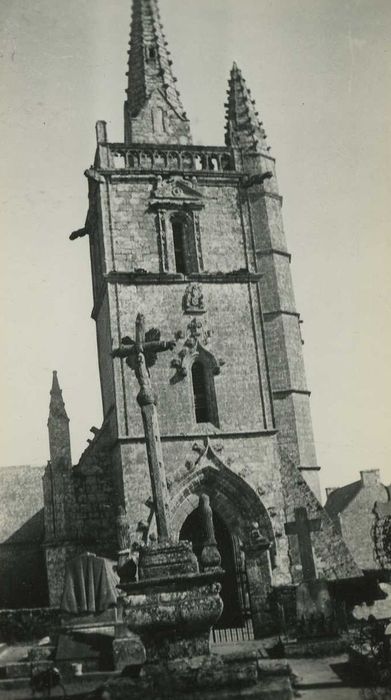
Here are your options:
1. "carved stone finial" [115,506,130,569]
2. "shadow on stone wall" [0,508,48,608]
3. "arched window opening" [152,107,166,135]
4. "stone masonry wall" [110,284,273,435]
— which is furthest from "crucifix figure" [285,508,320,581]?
"arched window opening" [152,107,166,135]

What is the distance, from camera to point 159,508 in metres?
9.98

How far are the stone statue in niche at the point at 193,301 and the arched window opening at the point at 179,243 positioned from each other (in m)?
1.03

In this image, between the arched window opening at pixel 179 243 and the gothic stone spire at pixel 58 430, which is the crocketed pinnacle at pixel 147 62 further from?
the gothic stone spire at pixel 58 430

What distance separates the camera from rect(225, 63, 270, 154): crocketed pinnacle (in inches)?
976

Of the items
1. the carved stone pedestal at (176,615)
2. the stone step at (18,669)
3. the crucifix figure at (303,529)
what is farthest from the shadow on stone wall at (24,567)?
the carved stone pedestal at (176,615)

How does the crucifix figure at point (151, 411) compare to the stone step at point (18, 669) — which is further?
the stone step at point (18, 669)

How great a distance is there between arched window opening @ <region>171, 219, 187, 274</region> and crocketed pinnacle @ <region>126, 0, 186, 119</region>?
16.5ft

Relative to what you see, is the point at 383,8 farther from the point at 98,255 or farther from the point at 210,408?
the point at 98,255

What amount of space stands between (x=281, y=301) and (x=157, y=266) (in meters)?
4.57

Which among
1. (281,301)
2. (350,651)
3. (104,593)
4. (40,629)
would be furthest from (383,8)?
(40,629)

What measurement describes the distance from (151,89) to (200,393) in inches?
460

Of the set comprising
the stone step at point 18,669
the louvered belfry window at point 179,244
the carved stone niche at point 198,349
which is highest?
the louvered belfry window at point 179,244

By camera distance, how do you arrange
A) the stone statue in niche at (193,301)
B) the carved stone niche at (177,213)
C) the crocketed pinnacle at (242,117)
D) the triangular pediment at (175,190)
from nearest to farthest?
the stone statue in niche at (193,301), the carved stone niche at (177,213), the triangular pediment at (175,190), the crocketed pinnacle at (242,117)

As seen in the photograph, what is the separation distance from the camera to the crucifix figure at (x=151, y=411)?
10008 mm
